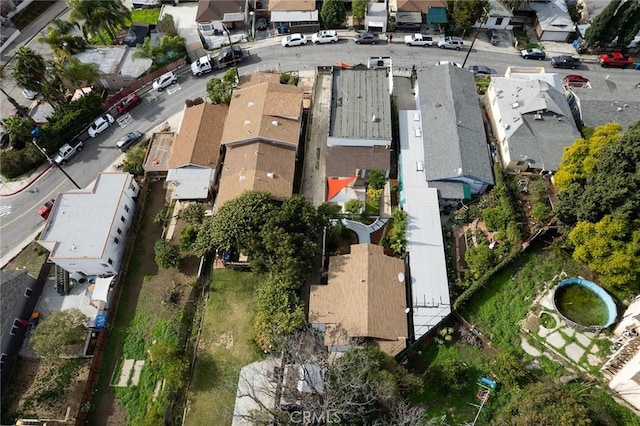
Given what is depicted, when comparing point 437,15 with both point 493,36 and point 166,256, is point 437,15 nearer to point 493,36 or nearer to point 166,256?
point 493,36

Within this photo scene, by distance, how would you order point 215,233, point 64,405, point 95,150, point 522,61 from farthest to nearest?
point 522,61 < point 95,150 < point 215,233 < point 64,405

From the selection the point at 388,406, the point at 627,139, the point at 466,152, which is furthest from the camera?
the point at 466,152

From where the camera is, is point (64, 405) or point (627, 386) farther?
point (64, 405)

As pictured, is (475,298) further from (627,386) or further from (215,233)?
(215,233)

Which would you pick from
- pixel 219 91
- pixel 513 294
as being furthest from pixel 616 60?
pixel 219 91

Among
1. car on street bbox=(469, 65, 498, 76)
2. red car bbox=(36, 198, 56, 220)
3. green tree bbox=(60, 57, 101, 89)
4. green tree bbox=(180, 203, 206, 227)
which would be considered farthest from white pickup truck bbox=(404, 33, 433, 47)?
red car bbox=(36, 198, 56, 220)

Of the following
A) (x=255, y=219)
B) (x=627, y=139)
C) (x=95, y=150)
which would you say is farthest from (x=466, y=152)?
(x=95, y=150)
